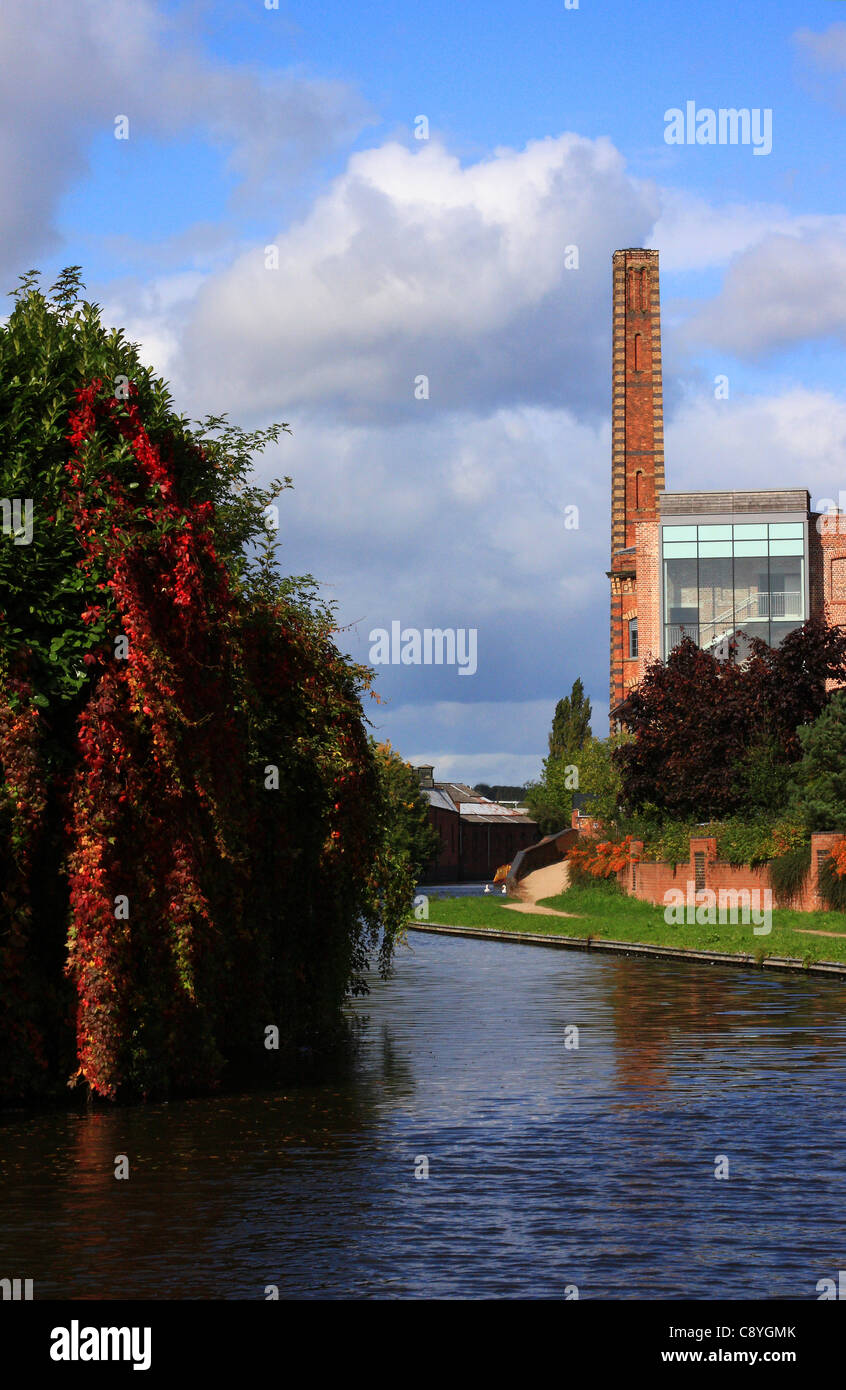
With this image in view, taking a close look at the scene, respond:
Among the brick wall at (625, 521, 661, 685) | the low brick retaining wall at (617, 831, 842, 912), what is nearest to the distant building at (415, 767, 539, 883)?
the brick wall at (625, 521, 661, 685)

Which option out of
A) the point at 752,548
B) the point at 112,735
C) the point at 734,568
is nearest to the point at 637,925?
the point at 112,735

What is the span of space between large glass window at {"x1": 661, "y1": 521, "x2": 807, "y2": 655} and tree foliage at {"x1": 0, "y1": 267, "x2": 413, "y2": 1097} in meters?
55.7

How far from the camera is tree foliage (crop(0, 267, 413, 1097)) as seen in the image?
50.5ft

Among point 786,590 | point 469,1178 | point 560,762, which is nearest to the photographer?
point 469,1178

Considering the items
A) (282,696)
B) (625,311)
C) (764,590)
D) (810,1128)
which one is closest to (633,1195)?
(810,1128)

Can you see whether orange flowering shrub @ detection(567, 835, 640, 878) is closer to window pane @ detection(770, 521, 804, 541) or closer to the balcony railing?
the balcony railing

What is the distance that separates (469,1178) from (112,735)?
564 cm

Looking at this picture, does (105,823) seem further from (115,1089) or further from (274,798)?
(274,798)

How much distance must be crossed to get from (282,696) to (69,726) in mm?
3541

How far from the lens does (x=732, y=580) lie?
72.2 meters

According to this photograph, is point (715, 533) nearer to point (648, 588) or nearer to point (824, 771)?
point (648, 588)

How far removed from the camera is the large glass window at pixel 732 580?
71.4m
